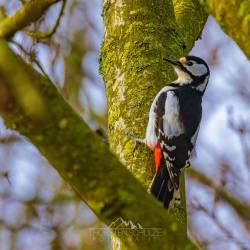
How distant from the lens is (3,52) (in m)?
1.75

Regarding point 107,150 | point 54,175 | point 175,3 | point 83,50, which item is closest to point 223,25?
point 107,150

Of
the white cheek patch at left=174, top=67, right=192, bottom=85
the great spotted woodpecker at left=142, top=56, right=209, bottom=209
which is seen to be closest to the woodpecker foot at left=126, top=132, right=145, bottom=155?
the great spotted woodpecker at left=142, top=56, right=209, bottom=209

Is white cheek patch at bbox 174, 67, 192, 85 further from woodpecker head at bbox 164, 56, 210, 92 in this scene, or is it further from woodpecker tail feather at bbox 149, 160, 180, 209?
woodpecker tail feather at bbox 149, 160, 180, 209

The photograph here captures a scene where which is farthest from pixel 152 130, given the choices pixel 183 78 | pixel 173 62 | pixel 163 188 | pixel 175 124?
pixel 183 78

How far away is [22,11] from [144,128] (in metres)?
1.54

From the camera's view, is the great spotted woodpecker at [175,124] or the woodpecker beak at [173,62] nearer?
the great spotted woodpecker at [175,124]

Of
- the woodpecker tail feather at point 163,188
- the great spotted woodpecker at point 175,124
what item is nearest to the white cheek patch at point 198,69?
the great spotted woodpecker at point 175,124

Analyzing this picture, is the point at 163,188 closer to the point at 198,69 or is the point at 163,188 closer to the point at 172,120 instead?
the point at 172,120

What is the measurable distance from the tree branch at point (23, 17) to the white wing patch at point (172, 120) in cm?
224

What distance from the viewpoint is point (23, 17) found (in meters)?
2.09

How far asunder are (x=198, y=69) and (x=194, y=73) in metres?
0.05

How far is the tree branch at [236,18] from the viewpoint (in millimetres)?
2037

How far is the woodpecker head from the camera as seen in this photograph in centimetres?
483

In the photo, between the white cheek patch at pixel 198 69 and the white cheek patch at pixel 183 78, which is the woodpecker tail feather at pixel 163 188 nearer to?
the white cheek patch at pixel 183 78
